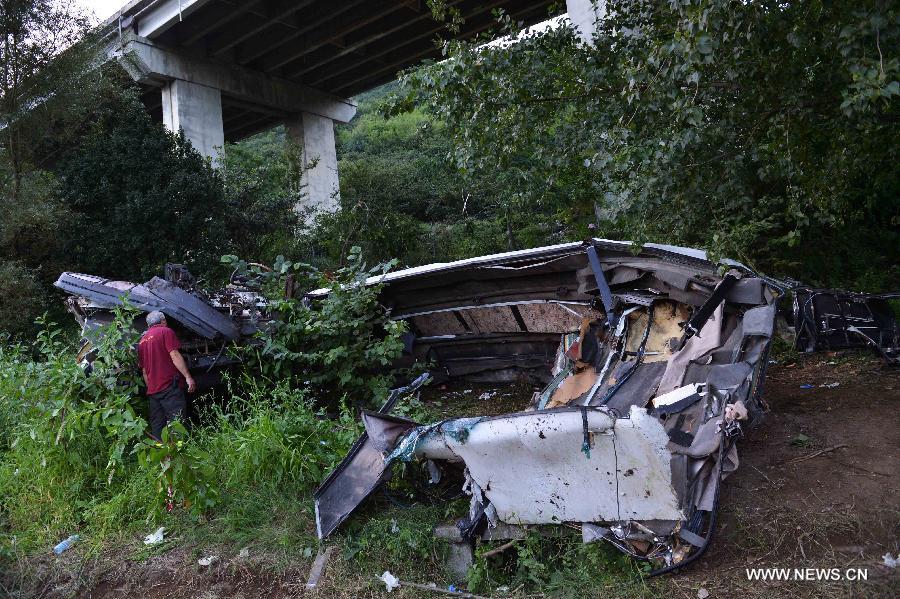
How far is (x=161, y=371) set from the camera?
16.6 feet

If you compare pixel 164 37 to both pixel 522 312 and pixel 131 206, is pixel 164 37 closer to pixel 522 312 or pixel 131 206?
pixel 131 206

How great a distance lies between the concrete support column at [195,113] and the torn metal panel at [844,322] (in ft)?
48.1

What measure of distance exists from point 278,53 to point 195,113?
317 cm

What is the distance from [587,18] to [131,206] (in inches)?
348

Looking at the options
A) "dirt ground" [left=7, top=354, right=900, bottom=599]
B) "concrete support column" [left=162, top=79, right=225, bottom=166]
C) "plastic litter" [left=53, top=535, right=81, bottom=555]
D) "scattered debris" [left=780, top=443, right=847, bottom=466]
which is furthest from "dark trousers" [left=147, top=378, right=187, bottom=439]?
"concrete support column" [left=162, top=79, right=225, bottom=166]

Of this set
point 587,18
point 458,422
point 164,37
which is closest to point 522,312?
point 458,422

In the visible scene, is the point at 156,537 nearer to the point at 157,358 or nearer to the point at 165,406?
the point at 165,406

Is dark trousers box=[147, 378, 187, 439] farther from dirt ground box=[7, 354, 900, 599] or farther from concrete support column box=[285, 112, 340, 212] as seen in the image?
concrete support column box=[285, 112, 340, 212]

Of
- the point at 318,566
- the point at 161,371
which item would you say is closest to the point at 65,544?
the point at 161,371

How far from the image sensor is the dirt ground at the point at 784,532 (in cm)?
293

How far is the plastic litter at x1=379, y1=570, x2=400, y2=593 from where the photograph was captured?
3416 millimetres

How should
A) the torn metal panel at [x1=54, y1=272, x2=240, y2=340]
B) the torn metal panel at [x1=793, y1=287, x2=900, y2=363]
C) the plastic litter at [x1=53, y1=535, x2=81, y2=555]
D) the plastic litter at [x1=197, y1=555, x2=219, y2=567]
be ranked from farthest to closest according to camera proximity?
the torn metal panel at [x1=54, y1=272, x2=240, y2=340] → the torn metal panel at [x1=793, y1=287, x2=900, y2=363] → the plastic litter at [x1=53, y1=535, x2=81, y2=555] → the plastic litter at [x1=197, y1=555, x2=219, y2=567]

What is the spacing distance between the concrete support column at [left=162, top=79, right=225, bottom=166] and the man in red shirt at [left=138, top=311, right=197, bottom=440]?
475 inches

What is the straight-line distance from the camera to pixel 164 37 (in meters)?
16.1
